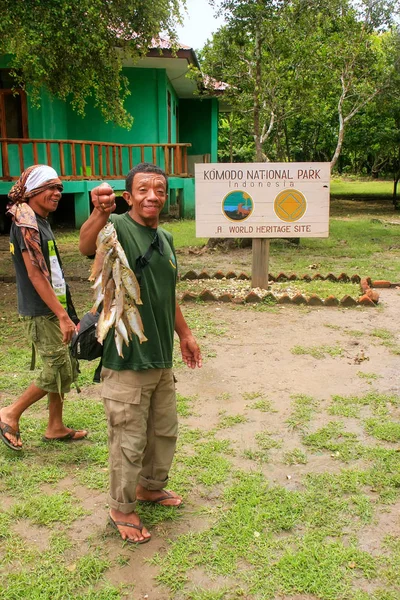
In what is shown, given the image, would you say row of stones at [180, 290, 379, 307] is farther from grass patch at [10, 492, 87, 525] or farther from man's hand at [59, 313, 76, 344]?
grass patch at [10, 492, 87, 525]

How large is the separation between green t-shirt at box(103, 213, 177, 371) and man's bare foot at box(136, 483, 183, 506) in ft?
2.56

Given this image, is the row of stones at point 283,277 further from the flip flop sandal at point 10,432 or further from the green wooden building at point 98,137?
the green wooden building at point 98,137

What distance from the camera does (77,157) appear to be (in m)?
14.9

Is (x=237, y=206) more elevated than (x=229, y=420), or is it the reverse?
(x=237, y=206)

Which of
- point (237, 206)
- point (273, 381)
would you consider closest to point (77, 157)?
point (237, 206)

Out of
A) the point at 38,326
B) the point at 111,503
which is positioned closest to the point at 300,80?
the point at 38,326

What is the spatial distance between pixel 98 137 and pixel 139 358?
1409 centimetres

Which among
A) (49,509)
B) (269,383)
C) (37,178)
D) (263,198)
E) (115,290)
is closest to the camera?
(115,290)

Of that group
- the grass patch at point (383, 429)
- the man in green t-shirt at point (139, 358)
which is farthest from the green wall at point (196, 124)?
the man in green t-shirt at point (139, 358)

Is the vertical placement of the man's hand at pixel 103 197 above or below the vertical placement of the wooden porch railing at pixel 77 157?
below

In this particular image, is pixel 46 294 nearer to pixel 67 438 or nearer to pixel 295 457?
pixel 67 438

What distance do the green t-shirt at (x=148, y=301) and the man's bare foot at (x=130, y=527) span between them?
2.47ft

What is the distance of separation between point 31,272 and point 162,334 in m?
0.97

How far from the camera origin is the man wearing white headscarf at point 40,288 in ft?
10.4
